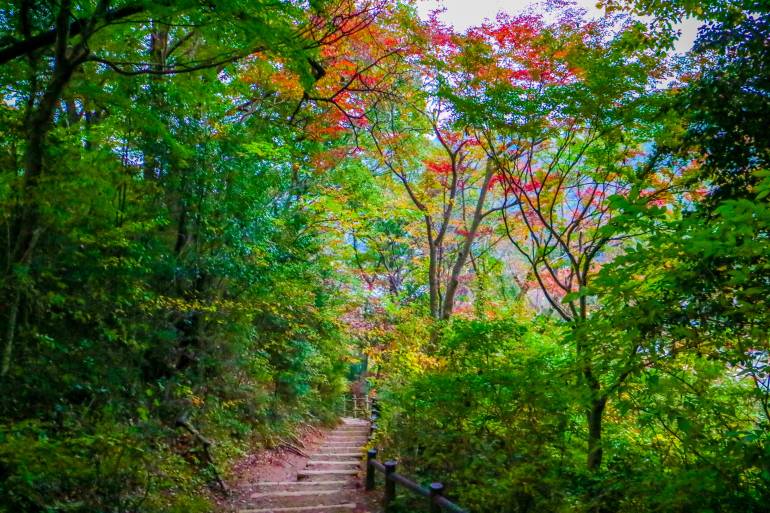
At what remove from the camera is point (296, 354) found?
1194cm

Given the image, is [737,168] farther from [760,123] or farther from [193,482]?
[193,482]

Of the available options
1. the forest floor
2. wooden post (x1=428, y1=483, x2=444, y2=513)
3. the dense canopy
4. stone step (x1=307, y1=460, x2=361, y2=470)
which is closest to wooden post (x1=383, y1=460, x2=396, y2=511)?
the dense canopy

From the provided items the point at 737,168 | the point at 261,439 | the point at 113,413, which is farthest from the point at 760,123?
the point at 261,439

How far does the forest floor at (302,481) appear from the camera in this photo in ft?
22.3

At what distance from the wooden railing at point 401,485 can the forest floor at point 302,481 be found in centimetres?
37

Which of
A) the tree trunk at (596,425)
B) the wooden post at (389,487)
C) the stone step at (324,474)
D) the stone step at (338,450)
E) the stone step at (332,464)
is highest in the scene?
the tree trunk at (596,425)

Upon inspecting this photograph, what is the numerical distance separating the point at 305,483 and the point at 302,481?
66 cm

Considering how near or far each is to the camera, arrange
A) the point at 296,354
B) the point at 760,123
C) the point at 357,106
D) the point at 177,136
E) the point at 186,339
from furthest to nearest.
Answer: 1. the point at 296,354
2. the point at 357,106
3. the point at 186,339
4. the point at 177,136
5. the point at 760,123

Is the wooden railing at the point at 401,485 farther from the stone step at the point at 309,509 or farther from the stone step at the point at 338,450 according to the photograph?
the stone step at the point at 338,450

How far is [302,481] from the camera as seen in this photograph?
28.9 ft

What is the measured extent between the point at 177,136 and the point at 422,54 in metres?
4.31

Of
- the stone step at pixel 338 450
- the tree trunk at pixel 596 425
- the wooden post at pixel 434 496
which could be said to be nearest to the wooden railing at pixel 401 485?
the wooden post at pixel 434 496

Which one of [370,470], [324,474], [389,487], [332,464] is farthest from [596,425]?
[332,464]

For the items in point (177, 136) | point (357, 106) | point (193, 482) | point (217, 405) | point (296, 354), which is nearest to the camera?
point (193, 482)
